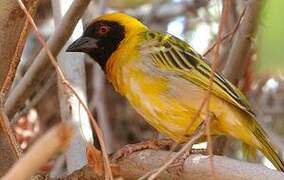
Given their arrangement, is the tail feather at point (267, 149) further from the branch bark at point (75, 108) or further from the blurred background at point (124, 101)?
the branch bark at point (75, 108)

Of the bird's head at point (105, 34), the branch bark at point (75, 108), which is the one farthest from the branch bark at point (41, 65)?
the bird's head at point (105, 34)

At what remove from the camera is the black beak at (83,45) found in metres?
3.01

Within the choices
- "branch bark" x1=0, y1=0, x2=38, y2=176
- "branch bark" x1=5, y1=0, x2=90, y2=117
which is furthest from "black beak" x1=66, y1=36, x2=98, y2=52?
"branch bark" x1=0, y1=0, x2=38, y2=176

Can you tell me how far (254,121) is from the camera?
9.52 ft

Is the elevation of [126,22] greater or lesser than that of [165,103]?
greater

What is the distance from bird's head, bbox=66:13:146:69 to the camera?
3270 millimetres

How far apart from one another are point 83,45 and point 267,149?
1.02 m

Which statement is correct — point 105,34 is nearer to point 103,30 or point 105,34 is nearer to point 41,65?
point 103,30

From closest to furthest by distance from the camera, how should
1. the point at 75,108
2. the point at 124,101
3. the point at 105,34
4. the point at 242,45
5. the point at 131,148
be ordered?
the point at 131,148
the point at 75,108
the point at 242,45
the point at 105,34
the point at 124,101

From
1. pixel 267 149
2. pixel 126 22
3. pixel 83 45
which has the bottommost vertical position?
pixel 267 149

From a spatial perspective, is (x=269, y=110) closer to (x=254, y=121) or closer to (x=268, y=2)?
(x=254, y=121)

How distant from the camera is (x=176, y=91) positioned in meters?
2.85

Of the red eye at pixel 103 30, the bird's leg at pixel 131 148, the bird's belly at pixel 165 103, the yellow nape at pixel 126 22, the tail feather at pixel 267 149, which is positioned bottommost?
the tail feather at pixel 267 149

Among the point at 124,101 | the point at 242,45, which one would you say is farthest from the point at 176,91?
the point at 124,101
